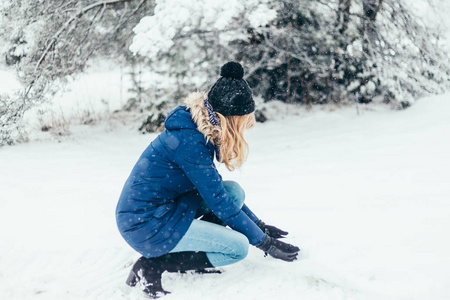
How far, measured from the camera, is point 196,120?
211 cm

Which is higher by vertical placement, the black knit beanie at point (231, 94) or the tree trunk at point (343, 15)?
the tree trunk at point (343, 15)

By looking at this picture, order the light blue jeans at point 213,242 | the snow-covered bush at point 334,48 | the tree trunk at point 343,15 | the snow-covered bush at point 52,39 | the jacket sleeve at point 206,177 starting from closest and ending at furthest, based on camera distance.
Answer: the jacket sleeve at point 206,177 < the light blue jeans at point 213,242 < the snow-covered bush at point 52,39 < the snow-covered bush at point 334,48 < the tree trunk at point 343,15

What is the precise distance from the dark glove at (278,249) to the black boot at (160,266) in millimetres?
331

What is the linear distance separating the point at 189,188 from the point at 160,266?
449 millimetres

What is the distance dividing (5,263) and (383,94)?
18.7 ft

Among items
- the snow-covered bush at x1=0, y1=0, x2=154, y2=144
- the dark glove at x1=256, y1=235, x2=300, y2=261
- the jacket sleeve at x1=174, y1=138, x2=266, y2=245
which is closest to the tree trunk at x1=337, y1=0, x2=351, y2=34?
the snow-covered bush at x1=0, y1=0, x2=154, y2=144

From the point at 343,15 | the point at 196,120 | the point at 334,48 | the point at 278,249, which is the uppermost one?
the point at 343,15

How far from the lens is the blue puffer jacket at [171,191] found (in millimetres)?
2094

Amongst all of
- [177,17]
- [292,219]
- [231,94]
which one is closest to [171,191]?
[231,94]

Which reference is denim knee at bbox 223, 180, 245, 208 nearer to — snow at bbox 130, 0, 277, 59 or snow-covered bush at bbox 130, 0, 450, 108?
snow at bbox 130, 0, 277, 59

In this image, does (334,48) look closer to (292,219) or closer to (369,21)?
(369,21)

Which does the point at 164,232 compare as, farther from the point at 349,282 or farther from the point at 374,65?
the point at 374,65

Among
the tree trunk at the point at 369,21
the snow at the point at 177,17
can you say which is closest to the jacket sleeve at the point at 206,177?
the snow at the point at 177,17

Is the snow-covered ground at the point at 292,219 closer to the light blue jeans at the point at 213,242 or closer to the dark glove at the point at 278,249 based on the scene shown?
the dark glove at the point at 278,249
